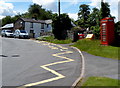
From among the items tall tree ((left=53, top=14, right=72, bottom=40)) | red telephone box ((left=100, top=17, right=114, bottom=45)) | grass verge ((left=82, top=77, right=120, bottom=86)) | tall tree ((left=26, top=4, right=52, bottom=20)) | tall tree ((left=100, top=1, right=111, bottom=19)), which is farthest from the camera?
tall tree ((left=26, top=4, right=52, bottom=20))

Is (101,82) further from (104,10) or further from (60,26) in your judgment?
(60,26)

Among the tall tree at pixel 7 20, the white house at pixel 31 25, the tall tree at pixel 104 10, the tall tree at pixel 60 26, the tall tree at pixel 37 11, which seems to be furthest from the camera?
the tall tree at pixel 7 20

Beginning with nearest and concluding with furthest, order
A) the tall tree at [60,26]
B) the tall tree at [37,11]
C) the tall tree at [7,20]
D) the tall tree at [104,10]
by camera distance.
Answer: the tall tree at [104,10] < the tall tree at [60,26] < the tall tree at [37,11] < the tall tree at [7,20]

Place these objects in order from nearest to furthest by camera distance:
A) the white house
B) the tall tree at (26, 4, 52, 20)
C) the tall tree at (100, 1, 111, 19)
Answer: the tall tree at (100, 1, 111, 19) < the white house < the tall tree at (26, 4, 52, 20)

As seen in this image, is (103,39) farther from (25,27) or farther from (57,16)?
(25,27)

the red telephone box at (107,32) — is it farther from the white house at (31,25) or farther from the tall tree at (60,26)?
the white house at (31,25)

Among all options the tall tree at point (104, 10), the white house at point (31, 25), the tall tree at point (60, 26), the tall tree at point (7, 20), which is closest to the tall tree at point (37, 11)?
the tall tree at point (7, 20)

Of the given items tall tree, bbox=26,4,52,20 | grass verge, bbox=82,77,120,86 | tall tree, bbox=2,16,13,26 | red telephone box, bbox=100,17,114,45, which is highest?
tall tree, bbox=26,4,52,20

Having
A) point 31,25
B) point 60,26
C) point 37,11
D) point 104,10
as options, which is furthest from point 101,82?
point 37,11

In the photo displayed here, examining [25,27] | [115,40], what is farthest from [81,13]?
[115,40]

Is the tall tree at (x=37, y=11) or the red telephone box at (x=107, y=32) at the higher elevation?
the tall tree at (x=37, y=11)

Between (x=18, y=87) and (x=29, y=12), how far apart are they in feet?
342

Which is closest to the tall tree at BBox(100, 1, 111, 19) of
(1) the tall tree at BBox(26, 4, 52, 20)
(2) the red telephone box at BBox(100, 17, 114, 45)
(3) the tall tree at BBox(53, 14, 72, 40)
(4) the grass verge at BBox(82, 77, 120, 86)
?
(3) the tall tree at BBox(53, 14, 72, 40)

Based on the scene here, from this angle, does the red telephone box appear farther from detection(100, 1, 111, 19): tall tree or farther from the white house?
the white house
